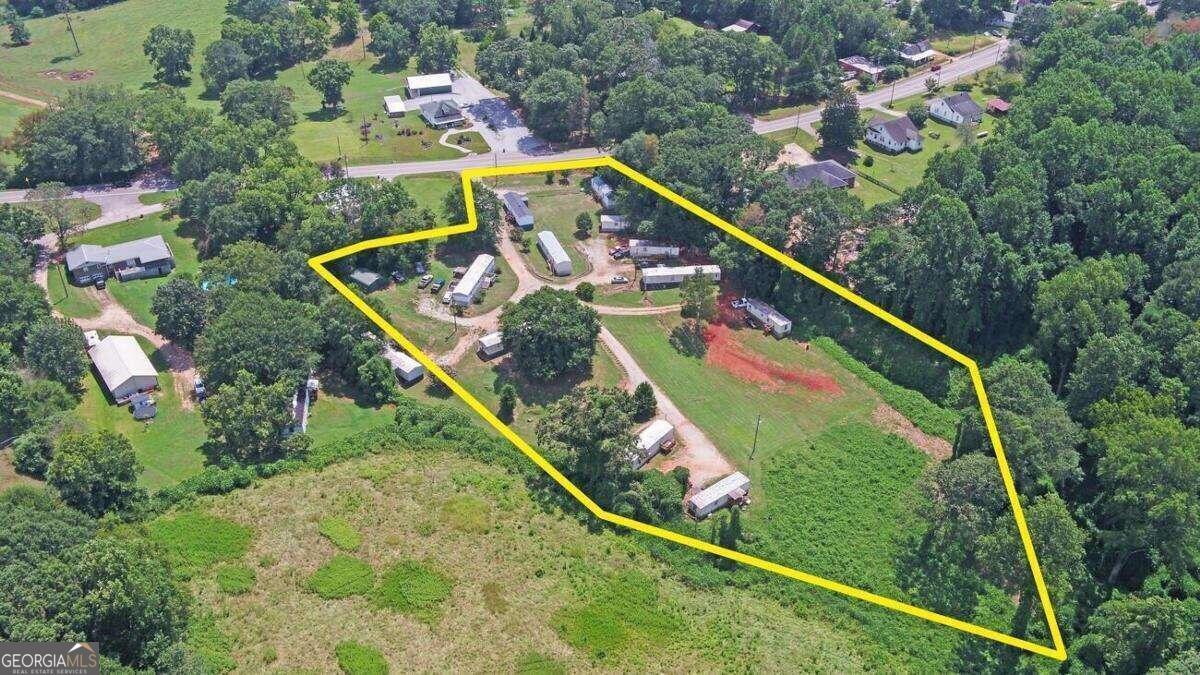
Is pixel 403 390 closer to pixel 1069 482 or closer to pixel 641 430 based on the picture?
pixel 641 430

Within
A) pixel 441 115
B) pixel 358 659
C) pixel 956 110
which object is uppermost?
pixel 956 110

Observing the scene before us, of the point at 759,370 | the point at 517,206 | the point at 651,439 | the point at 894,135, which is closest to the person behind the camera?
the point at 651,439

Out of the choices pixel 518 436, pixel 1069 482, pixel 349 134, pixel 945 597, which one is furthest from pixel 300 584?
pixel 349 134

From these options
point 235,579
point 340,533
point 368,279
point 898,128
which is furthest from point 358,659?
point 898,128

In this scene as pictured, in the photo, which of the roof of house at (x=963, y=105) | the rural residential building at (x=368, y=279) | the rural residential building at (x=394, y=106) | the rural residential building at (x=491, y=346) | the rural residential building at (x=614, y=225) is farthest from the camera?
the rural residential building at (x=394, y=106)

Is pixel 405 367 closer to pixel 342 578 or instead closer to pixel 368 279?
pixel 368 279

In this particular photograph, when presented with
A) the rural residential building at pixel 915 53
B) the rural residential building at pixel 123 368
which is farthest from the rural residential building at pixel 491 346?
the rural residential building at pixel 915 53

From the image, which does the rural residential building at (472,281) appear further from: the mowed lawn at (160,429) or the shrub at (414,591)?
the shrub at (414,591)
